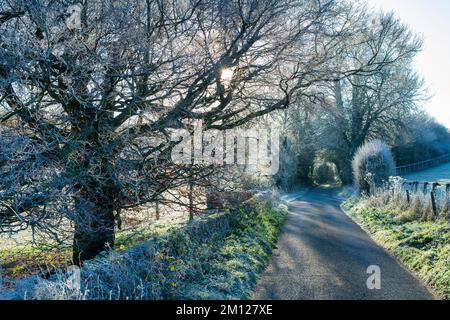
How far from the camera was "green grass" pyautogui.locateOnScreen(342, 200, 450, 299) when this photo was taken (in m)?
6.42

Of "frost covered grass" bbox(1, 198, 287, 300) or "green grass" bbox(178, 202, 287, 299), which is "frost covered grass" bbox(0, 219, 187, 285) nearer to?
"frost covered grass" bbox(1, 198, 287, 300)

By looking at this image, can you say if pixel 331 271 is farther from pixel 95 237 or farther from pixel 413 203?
pixel 413 203

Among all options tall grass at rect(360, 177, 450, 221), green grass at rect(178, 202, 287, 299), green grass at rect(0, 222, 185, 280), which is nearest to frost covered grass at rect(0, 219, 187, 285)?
green grass at rect(0, 222, 185, 280)

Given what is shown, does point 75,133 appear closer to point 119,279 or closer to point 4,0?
point 4,0

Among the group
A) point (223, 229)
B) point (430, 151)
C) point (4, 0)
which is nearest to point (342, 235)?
point (223, 229)

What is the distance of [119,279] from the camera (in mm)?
4617

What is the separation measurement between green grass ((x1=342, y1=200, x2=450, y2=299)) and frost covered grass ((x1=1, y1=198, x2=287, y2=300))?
2.86 m

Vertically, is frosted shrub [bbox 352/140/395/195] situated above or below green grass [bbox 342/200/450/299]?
above

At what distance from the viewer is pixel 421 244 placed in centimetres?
848

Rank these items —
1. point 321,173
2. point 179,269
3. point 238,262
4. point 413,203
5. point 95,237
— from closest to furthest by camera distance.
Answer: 1. point 179,269
2. point 238,262
3. point 95,237
4. point 413,203
5. point 321,173

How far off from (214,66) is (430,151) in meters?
41.6

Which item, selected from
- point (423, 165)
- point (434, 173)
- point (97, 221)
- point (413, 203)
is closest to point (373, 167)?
point (413, 203)

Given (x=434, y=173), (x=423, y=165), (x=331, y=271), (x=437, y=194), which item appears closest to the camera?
(x=331, y=271)

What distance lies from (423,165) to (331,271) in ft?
123
